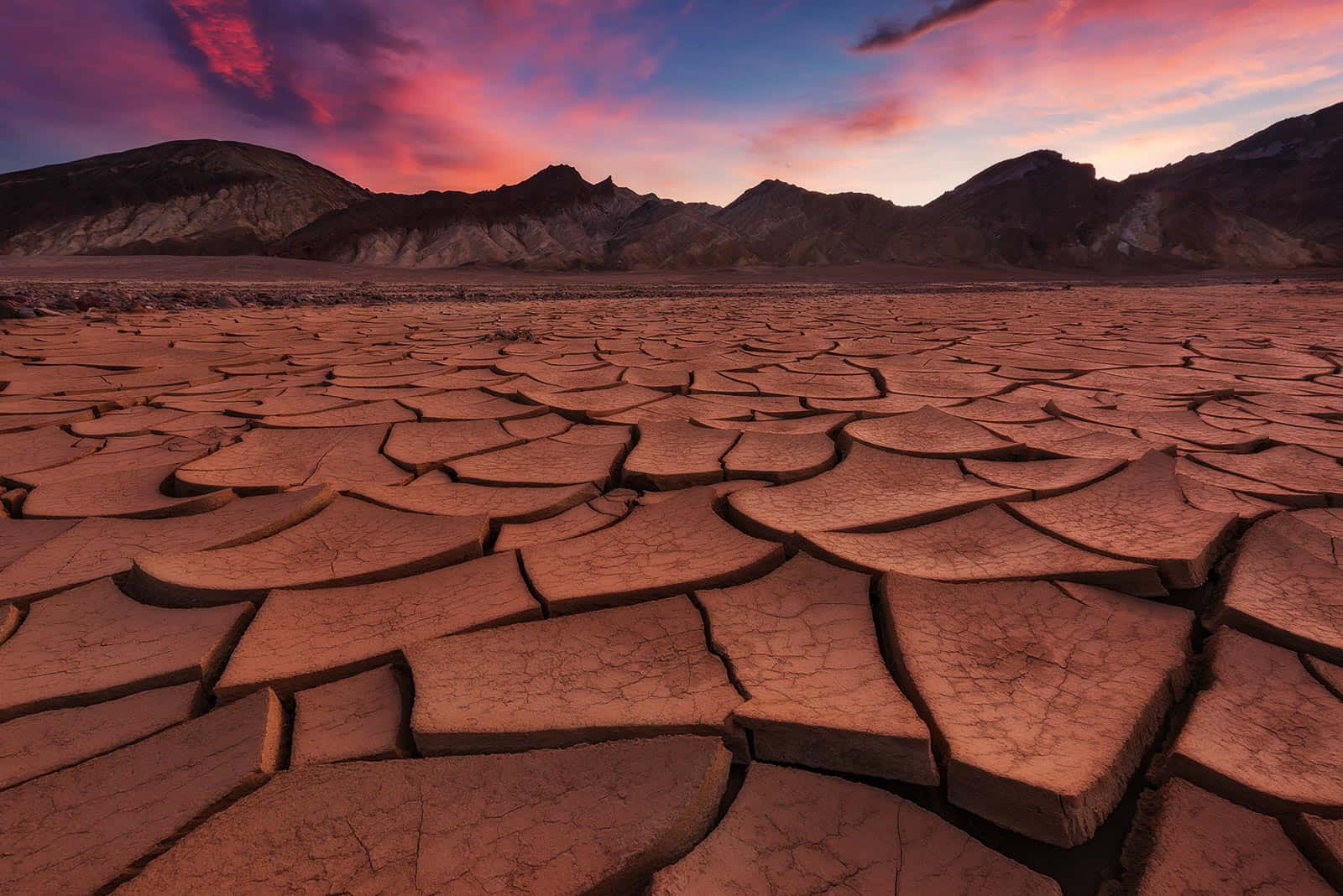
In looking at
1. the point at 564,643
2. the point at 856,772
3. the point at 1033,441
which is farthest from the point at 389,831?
the point at 1033,441

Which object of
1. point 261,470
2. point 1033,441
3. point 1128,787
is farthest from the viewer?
point 1033,441

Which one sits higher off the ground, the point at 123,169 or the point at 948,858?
the point at 123,169

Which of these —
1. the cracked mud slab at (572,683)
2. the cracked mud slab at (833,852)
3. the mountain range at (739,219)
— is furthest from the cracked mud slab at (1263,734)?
the mountain range at (739,219)

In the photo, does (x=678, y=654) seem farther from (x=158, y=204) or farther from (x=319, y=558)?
(x=158, y=204)

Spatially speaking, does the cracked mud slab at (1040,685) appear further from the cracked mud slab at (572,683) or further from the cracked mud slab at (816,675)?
the cracked mud slab at (572,683)

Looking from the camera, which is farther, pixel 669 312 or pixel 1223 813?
pixel 669 312

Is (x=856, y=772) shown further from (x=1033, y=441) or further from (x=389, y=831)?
(x=1033, y=441)
